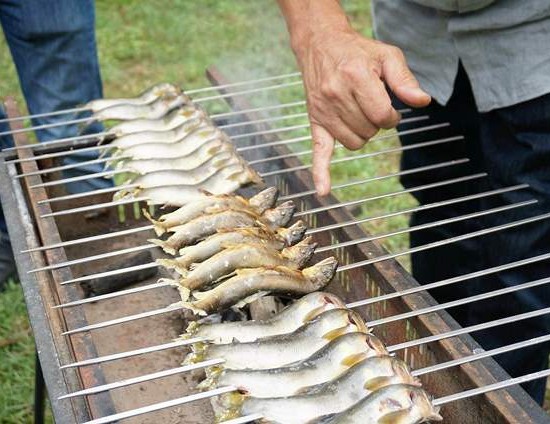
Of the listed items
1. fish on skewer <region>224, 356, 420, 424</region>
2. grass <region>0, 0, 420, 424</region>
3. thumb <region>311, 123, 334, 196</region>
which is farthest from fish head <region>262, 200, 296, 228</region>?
grass <region>0, 0, 420, 424</region>

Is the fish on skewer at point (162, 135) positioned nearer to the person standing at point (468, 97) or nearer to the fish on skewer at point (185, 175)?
the fish on skewer at point (185, 175)

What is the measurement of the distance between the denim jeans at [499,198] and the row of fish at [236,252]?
850 millimetres

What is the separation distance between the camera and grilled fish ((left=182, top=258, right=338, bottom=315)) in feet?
7.60

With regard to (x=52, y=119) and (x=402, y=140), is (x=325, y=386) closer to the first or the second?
(x=402, y=140)

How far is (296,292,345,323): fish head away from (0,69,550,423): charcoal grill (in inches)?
2.8

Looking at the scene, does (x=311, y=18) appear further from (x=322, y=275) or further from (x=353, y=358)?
(x=353, y=358)

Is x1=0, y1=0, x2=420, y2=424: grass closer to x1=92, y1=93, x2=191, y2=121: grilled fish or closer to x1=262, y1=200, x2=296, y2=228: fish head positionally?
x1=92, y1=93, x2=191, y2=121: grilled fish

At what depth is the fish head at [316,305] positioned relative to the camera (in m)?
2.23

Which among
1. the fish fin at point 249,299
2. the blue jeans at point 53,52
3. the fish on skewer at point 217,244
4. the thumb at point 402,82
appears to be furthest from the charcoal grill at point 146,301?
the blue jeans at point 53,52

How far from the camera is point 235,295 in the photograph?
2.32m

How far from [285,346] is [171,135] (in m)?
1.41

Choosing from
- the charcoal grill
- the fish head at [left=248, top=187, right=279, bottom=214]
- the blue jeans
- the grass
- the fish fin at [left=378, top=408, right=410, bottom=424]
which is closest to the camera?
the fish fin at [left=378, top=408, right=410, bottom=424]

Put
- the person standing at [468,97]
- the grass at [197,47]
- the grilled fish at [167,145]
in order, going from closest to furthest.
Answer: the person standing at [468,97] < the grilled fish at [167,145] < the grass at [197,47]

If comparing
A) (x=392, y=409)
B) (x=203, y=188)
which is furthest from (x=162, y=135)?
(x=392, y=409)
